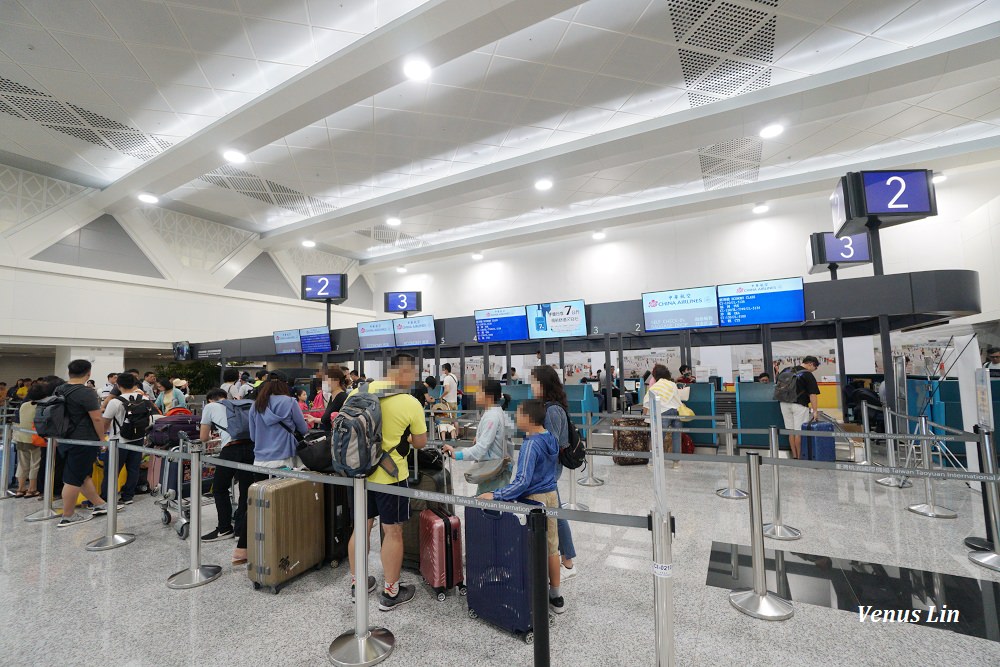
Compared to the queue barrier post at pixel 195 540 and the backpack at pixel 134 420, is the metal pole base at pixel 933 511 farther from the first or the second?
the backpack at pixel 134 420

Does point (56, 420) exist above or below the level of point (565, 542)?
above

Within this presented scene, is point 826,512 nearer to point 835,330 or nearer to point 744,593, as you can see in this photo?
point 744,593

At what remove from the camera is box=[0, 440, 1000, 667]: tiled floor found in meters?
2.29

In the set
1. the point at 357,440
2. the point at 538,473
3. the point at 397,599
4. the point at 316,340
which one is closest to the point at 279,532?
the point at 397,599

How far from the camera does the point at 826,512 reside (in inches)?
175

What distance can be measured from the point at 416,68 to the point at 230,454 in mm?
6449

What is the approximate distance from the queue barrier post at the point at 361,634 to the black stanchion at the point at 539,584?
938 mm

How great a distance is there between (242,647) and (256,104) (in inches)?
365

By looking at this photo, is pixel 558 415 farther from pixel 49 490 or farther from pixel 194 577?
pixel 49 490

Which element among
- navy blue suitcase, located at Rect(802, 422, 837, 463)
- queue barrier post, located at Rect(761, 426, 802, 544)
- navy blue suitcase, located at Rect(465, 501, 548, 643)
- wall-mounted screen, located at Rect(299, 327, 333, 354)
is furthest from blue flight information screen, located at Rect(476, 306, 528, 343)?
navy blue suitcase, located at Rect(465, 501, 548, 643)

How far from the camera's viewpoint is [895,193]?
6.04 m

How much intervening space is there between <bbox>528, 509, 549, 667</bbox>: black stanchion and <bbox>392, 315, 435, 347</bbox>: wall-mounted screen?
943 centimetres

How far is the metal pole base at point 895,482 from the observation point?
5363 mm

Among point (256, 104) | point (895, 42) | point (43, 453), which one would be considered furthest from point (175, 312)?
point (895, 42)
